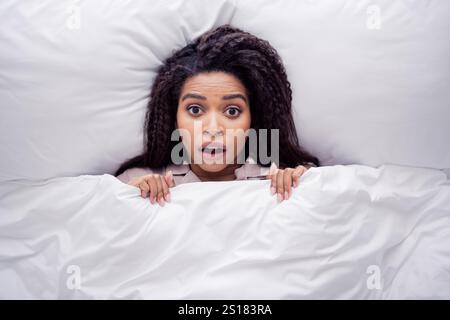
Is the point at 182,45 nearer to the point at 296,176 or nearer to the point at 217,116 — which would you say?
the point at 217,116

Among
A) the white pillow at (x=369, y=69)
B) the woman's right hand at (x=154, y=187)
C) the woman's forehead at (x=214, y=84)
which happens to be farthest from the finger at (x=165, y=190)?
the white pillow at (x=369, y=69)

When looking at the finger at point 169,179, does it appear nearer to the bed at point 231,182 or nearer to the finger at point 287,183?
the bed at point 231,182

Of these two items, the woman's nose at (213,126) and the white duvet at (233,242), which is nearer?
the white duvet at (233,242)

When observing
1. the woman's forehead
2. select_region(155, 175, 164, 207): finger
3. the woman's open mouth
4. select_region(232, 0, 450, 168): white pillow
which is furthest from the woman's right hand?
select_region(232, 0, 450, 168): white pillow

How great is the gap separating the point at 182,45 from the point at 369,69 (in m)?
0.41

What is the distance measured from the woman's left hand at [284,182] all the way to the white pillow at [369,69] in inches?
5.7

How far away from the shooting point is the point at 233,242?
0.97 m

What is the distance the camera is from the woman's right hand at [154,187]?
103cm

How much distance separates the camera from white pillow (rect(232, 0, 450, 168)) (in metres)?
1.07

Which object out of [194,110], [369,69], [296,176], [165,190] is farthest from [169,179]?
[369,69]

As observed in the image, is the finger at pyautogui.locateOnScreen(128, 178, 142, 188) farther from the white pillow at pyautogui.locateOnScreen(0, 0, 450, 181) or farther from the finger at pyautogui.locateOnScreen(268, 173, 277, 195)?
the finger at pyautogui.locateOnScreen(268, 173, 277, 195)

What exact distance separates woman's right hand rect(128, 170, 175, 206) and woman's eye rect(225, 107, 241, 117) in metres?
0.20
